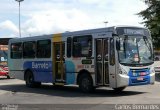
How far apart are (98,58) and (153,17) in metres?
32.2

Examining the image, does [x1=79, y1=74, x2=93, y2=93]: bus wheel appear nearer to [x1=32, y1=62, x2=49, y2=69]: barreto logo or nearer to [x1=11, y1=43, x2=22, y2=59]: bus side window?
[x1=32, y1=62, x2=49, y2=69]: barreto logo

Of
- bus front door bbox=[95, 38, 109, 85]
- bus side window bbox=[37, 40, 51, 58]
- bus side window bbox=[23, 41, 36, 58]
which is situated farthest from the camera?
bus side window bbox=[23, 41, 36, 58]

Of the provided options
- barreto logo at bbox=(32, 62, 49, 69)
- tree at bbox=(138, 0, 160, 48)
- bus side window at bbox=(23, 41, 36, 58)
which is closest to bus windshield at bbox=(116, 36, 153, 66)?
barreto logo at bbox=(32, 62, 49, 69)

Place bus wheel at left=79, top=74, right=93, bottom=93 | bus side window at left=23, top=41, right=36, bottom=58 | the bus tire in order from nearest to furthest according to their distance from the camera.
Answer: bus wheel at left=79, top=74, right=93, bottom=93
bus side window at left=23, top=41, right=36, bottom=58
the bus tire

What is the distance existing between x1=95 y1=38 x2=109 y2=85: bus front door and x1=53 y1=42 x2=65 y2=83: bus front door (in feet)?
9.12

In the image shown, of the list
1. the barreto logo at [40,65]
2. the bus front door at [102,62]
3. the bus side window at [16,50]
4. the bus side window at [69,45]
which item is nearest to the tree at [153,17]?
the bus side window at [16,50]

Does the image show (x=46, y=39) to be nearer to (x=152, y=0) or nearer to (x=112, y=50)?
(x=112, y=50)

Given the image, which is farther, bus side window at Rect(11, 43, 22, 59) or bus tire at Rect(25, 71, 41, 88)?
bus side window at Rect(11, 43, 22, 59)

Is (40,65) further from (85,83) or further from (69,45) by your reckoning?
(85,83)

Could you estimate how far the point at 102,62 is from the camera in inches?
735

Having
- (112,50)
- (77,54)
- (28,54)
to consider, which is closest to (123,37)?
(112,50)

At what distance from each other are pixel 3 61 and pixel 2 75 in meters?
A: 4.83

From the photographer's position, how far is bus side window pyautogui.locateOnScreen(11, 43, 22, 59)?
25622 mm

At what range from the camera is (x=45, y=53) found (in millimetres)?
22750
